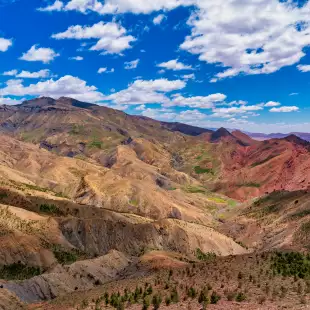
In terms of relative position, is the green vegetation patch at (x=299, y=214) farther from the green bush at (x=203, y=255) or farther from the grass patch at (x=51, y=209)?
the grass patch at (x=51, y=209)

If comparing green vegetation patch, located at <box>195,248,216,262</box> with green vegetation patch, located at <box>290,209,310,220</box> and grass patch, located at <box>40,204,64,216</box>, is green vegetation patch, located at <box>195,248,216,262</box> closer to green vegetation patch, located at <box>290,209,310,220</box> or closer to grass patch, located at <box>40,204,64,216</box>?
green vegetation patch, located at <box>290,209,310,220</box>

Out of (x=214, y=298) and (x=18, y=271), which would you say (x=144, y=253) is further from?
(x=214, y=298)

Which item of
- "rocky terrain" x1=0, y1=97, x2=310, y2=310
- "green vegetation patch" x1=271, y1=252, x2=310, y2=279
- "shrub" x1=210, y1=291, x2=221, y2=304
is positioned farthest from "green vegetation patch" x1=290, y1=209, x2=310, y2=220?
"shrub" x1=210, y1=291, x2=221, y2=304

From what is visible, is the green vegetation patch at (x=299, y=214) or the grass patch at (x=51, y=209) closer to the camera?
the green vegetation patch at (x=299, y=214)

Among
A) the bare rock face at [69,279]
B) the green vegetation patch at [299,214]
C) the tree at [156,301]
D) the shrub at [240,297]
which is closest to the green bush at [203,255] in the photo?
the green vegetation patch at [299,214]

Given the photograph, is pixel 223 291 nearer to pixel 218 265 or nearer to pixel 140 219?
pixel 218 265

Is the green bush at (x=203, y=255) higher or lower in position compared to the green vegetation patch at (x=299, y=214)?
lower

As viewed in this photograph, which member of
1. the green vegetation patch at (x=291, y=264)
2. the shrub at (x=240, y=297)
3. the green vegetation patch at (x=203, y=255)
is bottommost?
the green vegetation patch at (x=203, y=255)

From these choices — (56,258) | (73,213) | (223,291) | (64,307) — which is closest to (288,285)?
(223,291)
